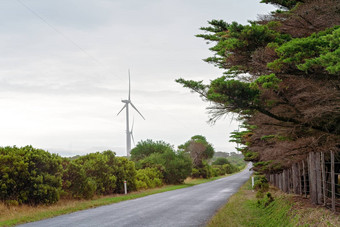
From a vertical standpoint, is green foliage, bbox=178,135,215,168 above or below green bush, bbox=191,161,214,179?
above

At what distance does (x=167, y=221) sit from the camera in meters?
12.3

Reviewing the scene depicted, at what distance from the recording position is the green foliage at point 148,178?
3326cm

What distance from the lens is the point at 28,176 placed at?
1775 cm

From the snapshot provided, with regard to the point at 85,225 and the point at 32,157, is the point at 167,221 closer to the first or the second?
the point at 85,225

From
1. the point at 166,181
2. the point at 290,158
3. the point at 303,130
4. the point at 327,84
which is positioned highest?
the point at 327,84

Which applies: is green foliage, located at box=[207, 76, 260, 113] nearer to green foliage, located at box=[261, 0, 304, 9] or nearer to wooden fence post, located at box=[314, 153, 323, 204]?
wooden fence post, located at box=[314, 153, 323, 204]

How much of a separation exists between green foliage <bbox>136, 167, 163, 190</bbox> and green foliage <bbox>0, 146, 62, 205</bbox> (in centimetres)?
1342

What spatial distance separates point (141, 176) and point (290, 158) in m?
21.7

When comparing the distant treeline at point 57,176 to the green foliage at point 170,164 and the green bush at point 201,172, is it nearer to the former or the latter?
the green foliage at point 170,164

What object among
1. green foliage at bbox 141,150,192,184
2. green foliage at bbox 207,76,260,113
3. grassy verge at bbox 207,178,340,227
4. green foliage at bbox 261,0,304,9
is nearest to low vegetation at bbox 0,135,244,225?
grassy verge at bbox 207,178,340,227

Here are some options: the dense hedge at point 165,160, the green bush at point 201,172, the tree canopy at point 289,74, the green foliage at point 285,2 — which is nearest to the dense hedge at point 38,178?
the tree canopy at point 289,74

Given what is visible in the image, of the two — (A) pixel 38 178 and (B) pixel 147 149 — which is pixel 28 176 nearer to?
(A) pixel 38 178

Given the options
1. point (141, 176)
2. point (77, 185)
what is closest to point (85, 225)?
point (77, 185)

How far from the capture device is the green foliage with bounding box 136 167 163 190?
109ft
